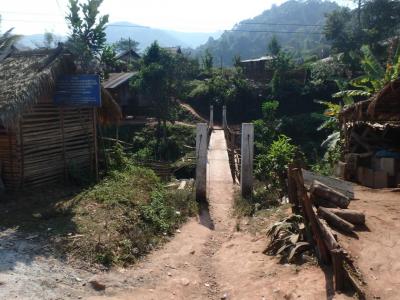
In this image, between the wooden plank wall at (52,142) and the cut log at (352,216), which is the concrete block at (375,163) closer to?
the cut log at (352,216)

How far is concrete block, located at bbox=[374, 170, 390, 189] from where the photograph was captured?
33.9ft

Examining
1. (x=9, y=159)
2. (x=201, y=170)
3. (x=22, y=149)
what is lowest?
(x=201, y=170)

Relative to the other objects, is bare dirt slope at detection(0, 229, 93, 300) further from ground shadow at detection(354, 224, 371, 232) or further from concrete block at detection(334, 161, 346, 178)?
concrete block at detection(334, 161, 346, 178)

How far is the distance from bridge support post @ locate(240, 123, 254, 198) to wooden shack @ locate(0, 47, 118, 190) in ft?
12.1

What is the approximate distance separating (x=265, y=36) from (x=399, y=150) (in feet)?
317

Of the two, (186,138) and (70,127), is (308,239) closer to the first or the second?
(70,127)

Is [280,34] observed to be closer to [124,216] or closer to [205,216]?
[205,216]

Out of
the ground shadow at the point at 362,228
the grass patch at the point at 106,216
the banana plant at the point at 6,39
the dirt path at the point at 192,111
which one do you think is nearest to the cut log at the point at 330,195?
the ground shadow at the point at 362,228

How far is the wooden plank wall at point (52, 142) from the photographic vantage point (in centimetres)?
896

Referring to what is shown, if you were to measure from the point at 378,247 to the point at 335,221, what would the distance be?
0.71 m

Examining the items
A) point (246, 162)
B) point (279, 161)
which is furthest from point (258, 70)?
point (279, 161)

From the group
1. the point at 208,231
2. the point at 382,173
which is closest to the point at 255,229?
the point at 208,231

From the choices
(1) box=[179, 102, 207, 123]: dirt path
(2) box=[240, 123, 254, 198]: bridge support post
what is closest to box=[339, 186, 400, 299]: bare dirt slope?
(2) box=[240, 123, 254, 198]: bridge support post

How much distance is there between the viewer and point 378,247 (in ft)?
18.4
